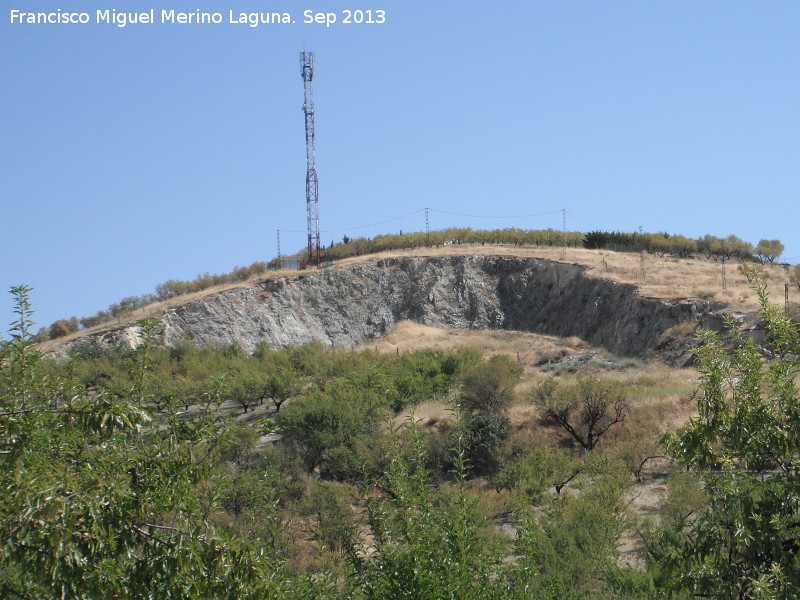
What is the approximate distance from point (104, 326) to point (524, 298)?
28.2 m

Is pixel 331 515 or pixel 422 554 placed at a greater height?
pixel 422 554

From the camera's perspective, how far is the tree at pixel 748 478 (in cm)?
778

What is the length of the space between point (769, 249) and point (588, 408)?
44.1 meters

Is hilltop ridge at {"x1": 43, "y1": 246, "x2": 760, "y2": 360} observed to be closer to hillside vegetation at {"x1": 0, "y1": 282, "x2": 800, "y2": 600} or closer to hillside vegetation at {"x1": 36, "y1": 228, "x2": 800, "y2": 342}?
hillside vegetation at {"x1": 36, "y1": 228, "x2": 800, "y2": 342}

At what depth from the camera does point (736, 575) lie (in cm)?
791

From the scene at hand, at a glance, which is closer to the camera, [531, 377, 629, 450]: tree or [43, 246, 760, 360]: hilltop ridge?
[531, 377, 629, 450]: tree

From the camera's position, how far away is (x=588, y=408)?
32.1 metres

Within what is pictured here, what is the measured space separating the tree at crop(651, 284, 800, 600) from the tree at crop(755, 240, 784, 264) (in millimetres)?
64140

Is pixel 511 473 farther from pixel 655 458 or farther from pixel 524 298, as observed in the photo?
pixel 524 298

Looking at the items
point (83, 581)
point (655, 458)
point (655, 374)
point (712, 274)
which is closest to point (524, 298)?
point (712, 274)

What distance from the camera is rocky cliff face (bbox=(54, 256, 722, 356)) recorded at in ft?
193

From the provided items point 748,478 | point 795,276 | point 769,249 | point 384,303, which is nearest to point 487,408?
point 795,276

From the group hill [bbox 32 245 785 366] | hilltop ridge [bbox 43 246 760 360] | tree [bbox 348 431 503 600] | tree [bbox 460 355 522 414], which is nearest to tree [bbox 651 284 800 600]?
tree [bbox 348 431 503 600]

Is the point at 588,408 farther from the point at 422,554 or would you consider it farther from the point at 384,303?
the point at 384,303
